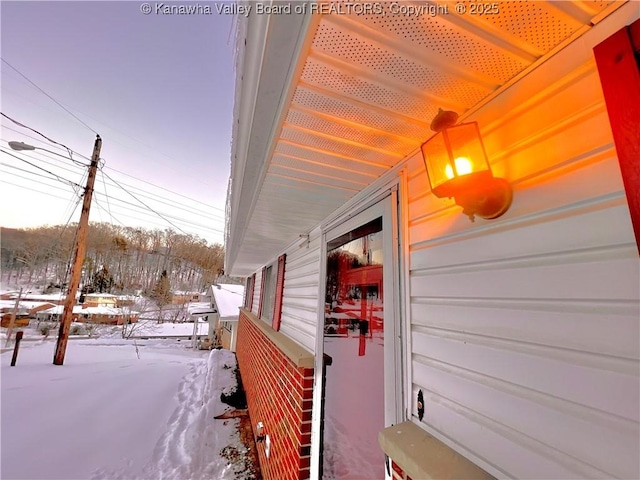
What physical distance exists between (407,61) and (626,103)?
58 centimetres

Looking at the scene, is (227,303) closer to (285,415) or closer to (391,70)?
(285,415)

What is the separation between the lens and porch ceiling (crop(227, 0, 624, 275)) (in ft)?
2.47

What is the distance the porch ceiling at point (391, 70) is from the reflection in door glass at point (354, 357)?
75 centimetres

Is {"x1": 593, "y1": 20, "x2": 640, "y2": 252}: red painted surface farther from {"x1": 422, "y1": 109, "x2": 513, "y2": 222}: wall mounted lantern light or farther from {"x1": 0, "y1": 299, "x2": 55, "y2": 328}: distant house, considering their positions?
{"x1": 0, "y1": 299, "x2": 55, "y2": 328}: distant house

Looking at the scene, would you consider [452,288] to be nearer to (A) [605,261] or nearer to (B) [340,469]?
(A) [605,261]

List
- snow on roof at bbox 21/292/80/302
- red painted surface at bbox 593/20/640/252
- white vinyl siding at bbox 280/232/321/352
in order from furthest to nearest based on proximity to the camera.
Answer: snow on roof at bbox 21/292/80/302, white vinyl siding at bbox 280/232/321/352, red painted surface at bbox 593/20/640/252

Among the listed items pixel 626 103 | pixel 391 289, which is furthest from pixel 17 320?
pixel 626 103

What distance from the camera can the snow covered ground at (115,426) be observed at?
3.39 meters

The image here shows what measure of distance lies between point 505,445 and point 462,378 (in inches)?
9.2

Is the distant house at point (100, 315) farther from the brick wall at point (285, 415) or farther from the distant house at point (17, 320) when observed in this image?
the brick wall at point (285, 415)

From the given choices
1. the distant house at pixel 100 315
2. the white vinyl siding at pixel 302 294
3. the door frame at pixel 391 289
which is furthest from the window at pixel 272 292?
the distant house at pixel 100 315

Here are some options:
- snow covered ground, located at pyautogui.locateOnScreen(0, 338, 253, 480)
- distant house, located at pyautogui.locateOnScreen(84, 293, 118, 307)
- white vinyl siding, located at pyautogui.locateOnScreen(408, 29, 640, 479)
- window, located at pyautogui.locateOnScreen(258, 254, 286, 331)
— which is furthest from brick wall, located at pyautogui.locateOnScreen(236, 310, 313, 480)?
distant house, located at pyautogui.locateOnScreen(84, 293, 118, 307)

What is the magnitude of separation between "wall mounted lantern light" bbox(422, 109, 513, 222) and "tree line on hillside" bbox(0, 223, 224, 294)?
3054cm

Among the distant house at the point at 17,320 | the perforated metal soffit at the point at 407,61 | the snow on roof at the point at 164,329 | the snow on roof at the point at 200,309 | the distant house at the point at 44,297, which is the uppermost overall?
the perforated metal soffit at the point at 407,61
